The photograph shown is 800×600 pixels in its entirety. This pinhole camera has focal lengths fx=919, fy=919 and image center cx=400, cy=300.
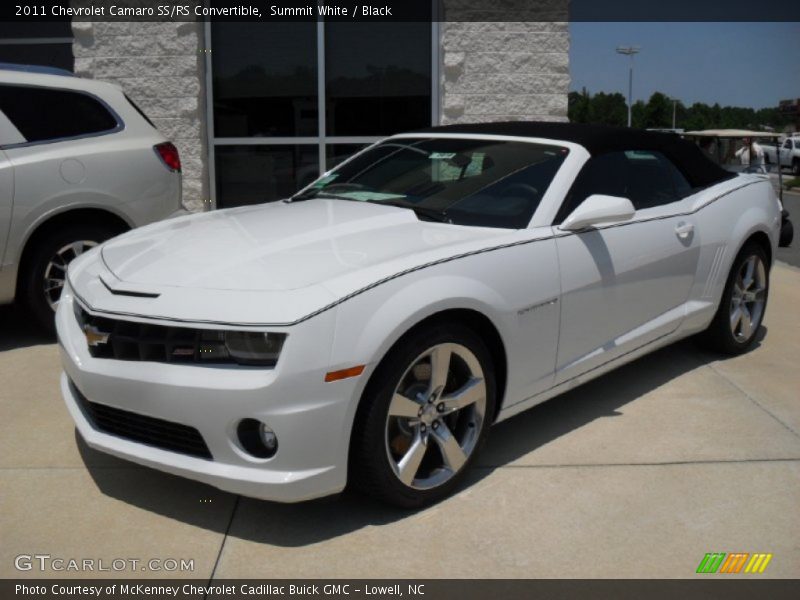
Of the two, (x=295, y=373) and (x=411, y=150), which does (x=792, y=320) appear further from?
(x=295, y=373)

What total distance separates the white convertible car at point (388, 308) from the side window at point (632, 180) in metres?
0.01

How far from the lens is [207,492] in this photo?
3756mm

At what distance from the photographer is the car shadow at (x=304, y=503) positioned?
3.48 meters

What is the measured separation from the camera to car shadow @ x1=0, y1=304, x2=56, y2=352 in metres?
6.07

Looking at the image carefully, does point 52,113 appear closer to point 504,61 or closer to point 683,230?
point 683,230

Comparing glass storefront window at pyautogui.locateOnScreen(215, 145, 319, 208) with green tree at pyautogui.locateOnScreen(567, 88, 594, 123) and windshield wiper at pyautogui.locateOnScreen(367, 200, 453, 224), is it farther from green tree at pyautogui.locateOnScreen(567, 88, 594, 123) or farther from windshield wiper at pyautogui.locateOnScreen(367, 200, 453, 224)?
green tree at pyautogui.locateOnScreen(567, 88, 594, 123)

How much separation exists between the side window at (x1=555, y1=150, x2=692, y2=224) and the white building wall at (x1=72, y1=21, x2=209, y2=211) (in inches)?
238

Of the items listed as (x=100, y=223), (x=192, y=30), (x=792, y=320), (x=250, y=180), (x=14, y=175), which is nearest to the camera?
(x=14, y=175)

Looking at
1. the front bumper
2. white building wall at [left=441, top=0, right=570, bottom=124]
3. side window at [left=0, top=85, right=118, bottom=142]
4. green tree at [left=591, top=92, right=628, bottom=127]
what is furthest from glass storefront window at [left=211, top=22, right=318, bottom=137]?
green tree at [left=591, top=92, right=628, bottom=127]

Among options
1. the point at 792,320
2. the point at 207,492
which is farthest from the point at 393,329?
the point at 792,320

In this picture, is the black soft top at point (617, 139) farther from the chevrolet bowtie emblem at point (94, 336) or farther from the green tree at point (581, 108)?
the green tree at point (581, 108)

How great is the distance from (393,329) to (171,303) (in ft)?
2.64

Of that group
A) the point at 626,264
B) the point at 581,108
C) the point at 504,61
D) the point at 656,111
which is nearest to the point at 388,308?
the point at 626,264

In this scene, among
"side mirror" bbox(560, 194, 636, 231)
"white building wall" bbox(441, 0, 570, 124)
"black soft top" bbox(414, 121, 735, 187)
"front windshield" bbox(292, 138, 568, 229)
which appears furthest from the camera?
"white building wall" bbox(441, 0, 570, 124)
